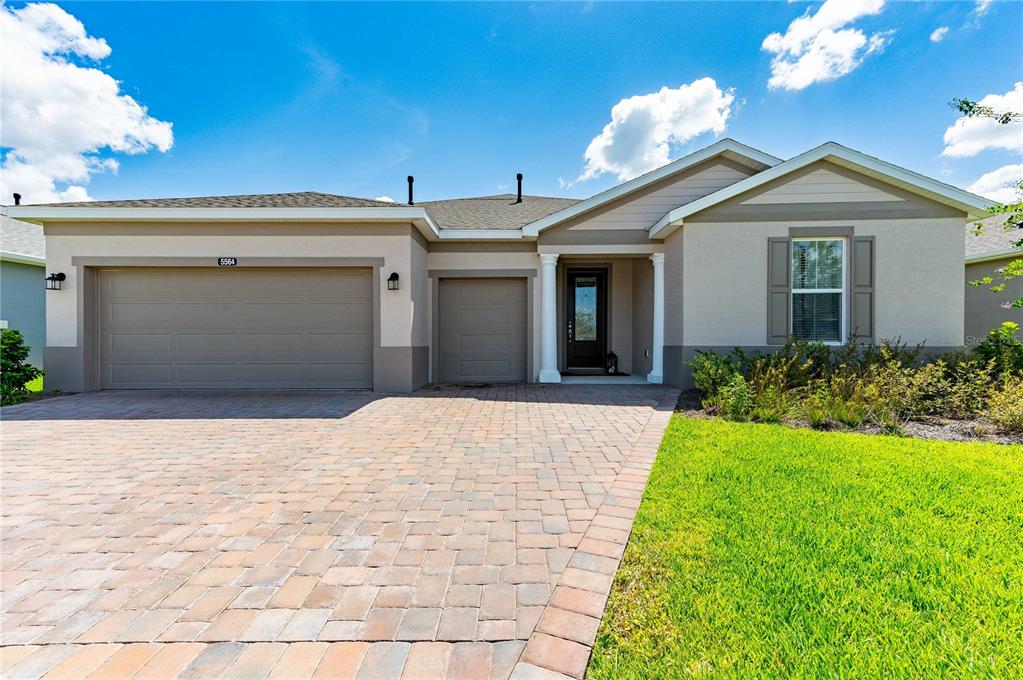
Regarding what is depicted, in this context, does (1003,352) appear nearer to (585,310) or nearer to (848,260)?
(848,260)

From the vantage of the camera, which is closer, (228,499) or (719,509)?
(719,509)

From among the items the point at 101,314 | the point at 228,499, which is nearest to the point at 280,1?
the point at 101,314

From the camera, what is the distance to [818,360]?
755 cm

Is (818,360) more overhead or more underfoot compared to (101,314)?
more underfoot

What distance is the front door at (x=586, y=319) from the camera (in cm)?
1217

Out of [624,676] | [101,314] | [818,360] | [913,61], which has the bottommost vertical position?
[624,676]

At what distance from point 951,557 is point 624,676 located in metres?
2.24

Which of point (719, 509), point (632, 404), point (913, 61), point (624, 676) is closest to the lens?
point (624, 676)

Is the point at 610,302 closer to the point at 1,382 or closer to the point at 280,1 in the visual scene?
the point at 280,1

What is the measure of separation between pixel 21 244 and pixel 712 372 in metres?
18.2

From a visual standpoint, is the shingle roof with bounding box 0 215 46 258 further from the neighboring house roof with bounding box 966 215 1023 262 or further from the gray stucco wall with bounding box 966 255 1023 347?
the gray stucco wall with bounding box 966 255 1023 347

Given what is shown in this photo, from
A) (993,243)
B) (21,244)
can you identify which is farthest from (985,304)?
(21,244)

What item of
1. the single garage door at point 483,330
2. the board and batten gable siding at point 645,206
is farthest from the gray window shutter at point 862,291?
the single garage door at point 483,330

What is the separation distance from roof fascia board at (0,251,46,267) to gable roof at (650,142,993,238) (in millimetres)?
16355
